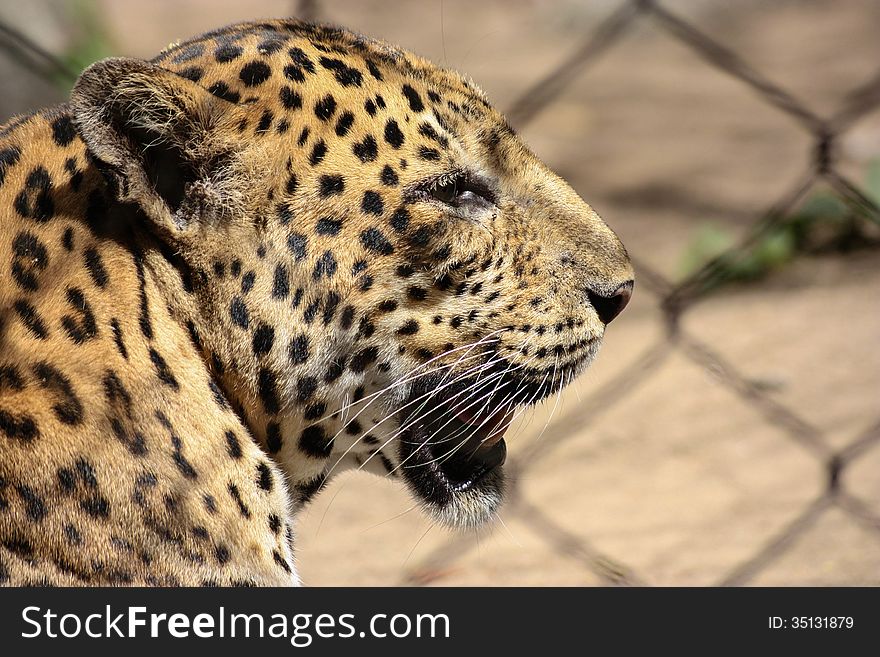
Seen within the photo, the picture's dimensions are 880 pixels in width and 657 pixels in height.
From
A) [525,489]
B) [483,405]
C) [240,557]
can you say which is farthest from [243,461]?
[525,489]

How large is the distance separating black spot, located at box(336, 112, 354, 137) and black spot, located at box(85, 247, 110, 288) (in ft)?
1.38

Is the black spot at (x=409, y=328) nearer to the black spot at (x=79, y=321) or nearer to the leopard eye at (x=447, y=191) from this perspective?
the leopard eye at (x=447, y=191)

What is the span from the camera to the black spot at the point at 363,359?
1.92 metres

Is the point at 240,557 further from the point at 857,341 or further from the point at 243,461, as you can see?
the point at 857,341

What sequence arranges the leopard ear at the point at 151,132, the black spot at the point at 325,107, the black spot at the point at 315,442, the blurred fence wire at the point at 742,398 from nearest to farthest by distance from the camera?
1. the leopard ear at the point at 151,132
2. the black spot at the point at 325,107
3. the black spot at the point at 315,442
4. the blurred fence wire at the point at 742,398

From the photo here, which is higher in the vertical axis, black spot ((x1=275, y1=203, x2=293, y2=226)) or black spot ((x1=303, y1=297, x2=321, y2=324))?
black spot ((x1=275, y1=203, x2=293, y2=226))

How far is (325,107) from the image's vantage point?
1.84 metres

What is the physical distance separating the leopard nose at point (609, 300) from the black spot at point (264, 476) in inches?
24.9

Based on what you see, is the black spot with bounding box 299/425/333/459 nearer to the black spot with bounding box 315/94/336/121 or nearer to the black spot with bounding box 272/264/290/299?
the black spot with bounding box 272/264/290/299

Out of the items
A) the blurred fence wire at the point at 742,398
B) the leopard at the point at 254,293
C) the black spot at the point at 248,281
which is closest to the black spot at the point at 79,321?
the leopard at the point at 254,293

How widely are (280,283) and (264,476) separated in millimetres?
309

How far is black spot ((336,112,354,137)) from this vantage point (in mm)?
1848

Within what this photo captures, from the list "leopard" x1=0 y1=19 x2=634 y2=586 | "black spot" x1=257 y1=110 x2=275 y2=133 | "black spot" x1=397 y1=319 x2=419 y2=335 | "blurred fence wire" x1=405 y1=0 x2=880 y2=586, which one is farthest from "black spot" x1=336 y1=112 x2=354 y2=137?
"blurred fence wire" x1=405 y1=0 x2=880 y2=586

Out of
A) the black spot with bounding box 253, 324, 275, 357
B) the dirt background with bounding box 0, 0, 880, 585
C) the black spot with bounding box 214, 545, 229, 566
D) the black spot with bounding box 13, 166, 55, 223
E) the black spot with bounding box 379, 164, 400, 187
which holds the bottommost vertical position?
the black spot with bounding box 214, 545, 229, 566
